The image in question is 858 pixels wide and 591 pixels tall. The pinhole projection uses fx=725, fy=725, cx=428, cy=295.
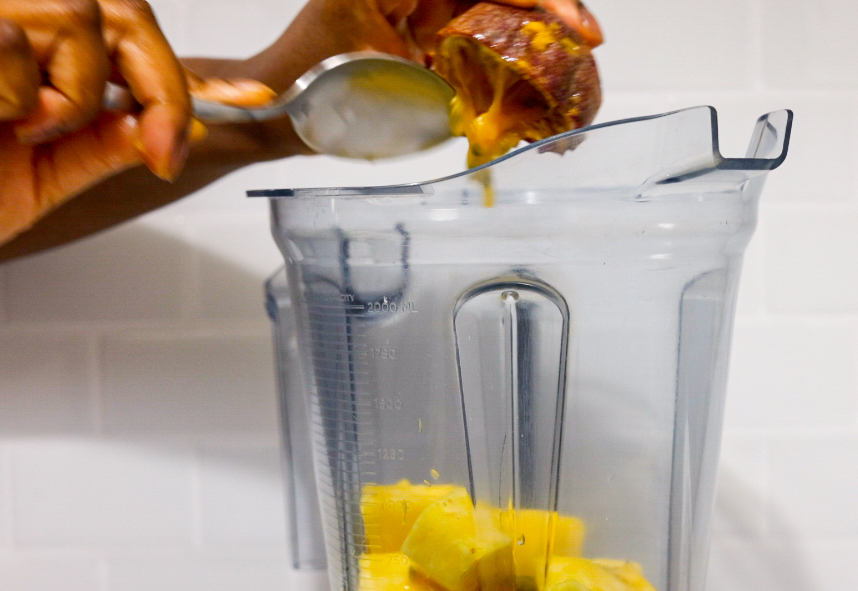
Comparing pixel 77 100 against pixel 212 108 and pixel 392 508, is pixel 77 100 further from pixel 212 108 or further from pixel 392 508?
pixel 392 508

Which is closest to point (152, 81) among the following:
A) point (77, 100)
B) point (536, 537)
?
point (77, 100)

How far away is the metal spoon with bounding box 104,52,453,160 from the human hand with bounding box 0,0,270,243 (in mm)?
62

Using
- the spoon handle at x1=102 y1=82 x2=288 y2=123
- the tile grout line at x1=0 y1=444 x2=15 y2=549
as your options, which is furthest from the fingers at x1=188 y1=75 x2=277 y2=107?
the tile grout line at x1=0 y1=444 x2=15 y2=549

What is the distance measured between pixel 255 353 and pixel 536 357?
333 mm

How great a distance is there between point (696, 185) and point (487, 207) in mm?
101

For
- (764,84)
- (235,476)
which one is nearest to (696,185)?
(764,84)

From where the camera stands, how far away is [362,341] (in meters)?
0.38

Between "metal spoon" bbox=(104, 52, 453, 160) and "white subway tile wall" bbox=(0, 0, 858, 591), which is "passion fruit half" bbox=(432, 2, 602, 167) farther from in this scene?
"white subway tile wall" bbox=(0, 0, 858, 591)

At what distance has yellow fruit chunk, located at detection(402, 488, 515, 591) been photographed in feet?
1.18

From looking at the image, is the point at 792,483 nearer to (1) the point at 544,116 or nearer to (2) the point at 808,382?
(2) the point at 808,382

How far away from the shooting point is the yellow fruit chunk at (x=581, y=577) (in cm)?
36

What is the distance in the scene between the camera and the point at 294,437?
0.49 m

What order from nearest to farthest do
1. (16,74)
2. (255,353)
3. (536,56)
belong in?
(16,74), (536,56), (255,353)

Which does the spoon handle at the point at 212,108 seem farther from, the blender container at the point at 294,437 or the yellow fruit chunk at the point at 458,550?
the yellow fruit chunk at the point at 458,550
